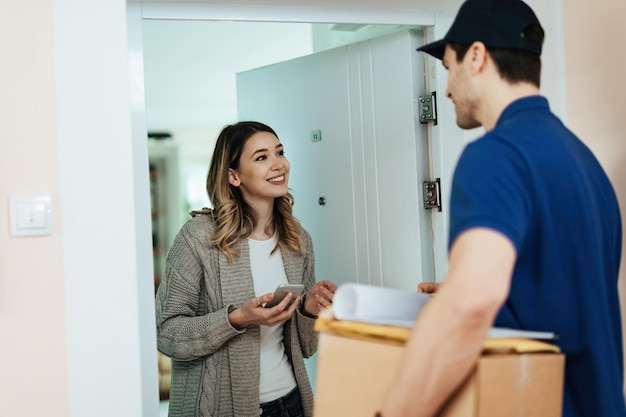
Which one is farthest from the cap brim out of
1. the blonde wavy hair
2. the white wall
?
the blonde wavy hair

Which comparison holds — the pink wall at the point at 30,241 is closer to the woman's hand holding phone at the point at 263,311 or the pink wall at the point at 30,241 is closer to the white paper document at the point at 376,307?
the woman's hand holding phone at the point at 263,311

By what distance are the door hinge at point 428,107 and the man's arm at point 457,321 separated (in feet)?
4.16

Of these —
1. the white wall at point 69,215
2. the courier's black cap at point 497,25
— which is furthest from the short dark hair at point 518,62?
the white wall at point 69,215

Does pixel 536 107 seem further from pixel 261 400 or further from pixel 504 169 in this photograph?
pixel 261 400

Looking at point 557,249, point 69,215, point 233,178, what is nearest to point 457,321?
point 557,249

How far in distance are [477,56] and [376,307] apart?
1.47 ft

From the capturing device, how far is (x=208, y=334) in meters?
1.98

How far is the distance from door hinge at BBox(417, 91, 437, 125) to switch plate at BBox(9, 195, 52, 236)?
3.86ft

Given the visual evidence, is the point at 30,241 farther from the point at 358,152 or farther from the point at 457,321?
the point at 358,152

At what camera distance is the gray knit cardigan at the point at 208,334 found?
200cm

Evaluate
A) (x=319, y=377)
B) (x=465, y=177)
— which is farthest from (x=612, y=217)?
(x=319, y=377)

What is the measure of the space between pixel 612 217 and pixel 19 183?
4.08 ft

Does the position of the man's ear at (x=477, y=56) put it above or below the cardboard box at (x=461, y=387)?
above

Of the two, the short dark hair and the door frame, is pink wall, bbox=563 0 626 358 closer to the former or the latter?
the door frame
